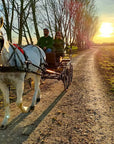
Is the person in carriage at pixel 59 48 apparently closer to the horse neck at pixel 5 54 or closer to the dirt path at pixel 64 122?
the dirt path at pixel 64 122

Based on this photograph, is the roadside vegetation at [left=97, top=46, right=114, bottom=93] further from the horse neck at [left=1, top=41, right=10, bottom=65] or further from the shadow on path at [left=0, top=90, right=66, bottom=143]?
the horse neck at [left=1, top=41, right=10, bottom=65]

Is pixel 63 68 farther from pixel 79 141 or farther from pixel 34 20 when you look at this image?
pixel 34 20

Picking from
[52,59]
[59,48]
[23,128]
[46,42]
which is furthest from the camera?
[59,48]

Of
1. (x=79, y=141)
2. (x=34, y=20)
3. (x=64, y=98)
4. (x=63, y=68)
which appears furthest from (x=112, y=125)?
(x=34, y=20)

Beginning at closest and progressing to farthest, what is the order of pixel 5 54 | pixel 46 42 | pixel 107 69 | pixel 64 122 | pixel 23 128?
pixel 5 54
pixel 23 128
pixel 64 122
pixel 46 42
pixel 107 69

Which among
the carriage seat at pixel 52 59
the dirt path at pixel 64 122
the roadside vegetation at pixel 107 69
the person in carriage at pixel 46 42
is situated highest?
the person in carriage at pixel 46 42

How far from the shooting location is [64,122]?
14.1 ft

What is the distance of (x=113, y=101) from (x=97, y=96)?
68 cm

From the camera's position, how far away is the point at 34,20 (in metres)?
16.3

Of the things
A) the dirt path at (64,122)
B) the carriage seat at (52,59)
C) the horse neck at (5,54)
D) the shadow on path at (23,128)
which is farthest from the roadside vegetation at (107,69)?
the horse neck at (5,54)

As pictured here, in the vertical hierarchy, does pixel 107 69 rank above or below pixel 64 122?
above

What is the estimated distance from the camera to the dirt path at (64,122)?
355cm

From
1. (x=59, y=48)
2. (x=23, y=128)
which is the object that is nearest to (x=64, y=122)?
(x=23, y=128)

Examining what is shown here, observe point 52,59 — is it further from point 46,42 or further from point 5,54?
point 5,54
